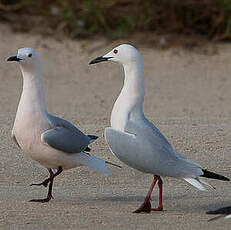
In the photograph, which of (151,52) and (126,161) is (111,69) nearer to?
(151,52)

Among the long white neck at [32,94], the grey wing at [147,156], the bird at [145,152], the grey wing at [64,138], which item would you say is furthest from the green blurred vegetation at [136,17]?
the grey wing at [147,156]

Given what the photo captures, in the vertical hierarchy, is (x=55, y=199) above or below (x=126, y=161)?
below

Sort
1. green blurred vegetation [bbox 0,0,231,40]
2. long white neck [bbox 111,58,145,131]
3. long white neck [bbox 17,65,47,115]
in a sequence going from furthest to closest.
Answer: green blurred vegetation [bbox 0,0,231,40], long white neck [bbox 17,65,47,115], long white neck [bbox 111,58,145,131]

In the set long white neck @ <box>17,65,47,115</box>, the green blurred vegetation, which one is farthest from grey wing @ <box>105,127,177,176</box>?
the green blurred vegetation

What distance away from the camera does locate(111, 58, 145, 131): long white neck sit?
535cm

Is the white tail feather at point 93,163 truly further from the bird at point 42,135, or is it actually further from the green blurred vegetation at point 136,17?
the green blurred vegetation at point 136,17

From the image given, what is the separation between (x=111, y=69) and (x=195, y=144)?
18.8 ft

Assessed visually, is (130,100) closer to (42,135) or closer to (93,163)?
(93,163)

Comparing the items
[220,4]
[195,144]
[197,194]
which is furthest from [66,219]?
[220,4]

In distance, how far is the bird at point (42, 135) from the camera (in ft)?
17.6

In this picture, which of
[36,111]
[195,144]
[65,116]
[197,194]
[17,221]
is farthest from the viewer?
[65,116]

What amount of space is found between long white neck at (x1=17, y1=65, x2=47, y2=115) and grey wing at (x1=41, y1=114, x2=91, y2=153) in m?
0.12

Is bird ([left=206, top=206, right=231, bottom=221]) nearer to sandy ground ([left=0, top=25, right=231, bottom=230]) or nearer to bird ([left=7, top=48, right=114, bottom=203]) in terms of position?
sandy ground ([left=0, top=25, right=231, bottom=230])

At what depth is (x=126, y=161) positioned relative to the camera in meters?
5.21
